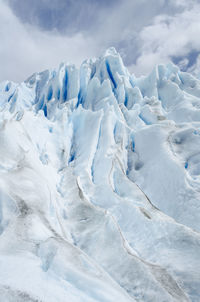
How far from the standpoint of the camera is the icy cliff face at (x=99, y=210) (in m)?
4.28

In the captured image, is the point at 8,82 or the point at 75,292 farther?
the point at 8,82

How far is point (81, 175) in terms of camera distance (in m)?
10.5

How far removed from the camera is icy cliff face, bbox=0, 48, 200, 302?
4.28 meters

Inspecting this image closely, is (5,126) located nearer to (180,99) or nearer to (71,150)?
(71,150)

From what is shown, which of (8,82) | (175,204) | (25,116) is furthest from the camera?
(8,82)

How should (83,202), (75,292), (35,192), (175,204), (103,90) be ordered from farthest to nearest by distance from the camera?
(103,90), (175,204), (83,202), (35,192), (75,292)

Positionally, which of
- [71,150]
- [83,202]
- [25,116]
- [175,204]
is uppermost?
[25,116]

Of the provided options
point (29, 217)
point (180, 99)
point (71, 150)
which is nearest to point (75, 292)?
point (29, 217)

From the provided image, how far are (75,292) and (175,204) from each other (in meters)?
5.98

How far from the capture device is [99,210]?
717 cm

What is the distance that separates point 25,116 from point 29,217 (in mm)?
10004

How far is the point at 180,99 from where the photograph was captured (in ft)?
73.5

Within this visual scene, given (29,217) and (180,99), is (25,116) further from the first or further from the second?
(180,99)

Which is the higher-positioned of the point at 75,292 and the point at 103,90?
the point at 103,90
